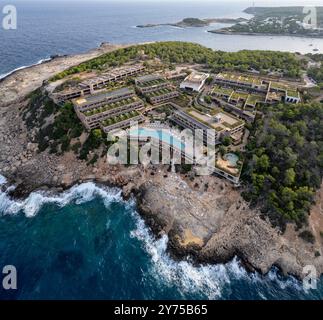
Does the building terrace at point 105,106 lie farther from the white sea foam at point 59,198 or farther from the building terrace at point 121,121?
the white sea foam at point 59,198

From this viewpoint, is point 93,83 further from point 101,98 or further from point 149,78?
point 149,78

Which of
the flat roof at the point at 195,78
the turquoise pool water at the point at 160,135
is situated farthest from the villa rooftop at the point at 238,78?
the turquoise pool water at the point at 160,135

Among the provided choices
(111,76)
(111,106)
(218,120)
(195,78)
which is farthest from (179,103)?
(111,76)

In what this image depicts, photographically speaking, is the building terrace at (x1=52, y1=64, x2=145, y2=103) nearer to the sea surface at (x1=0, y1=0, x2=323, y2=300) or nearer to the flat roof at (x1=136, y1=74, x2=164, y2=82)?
the flat roof at (x1=136, y1=74, x2=164, y2=82)

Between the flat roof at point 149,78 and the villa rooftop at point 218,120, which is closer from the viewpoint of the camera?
the villa rooftop at point 218,120
